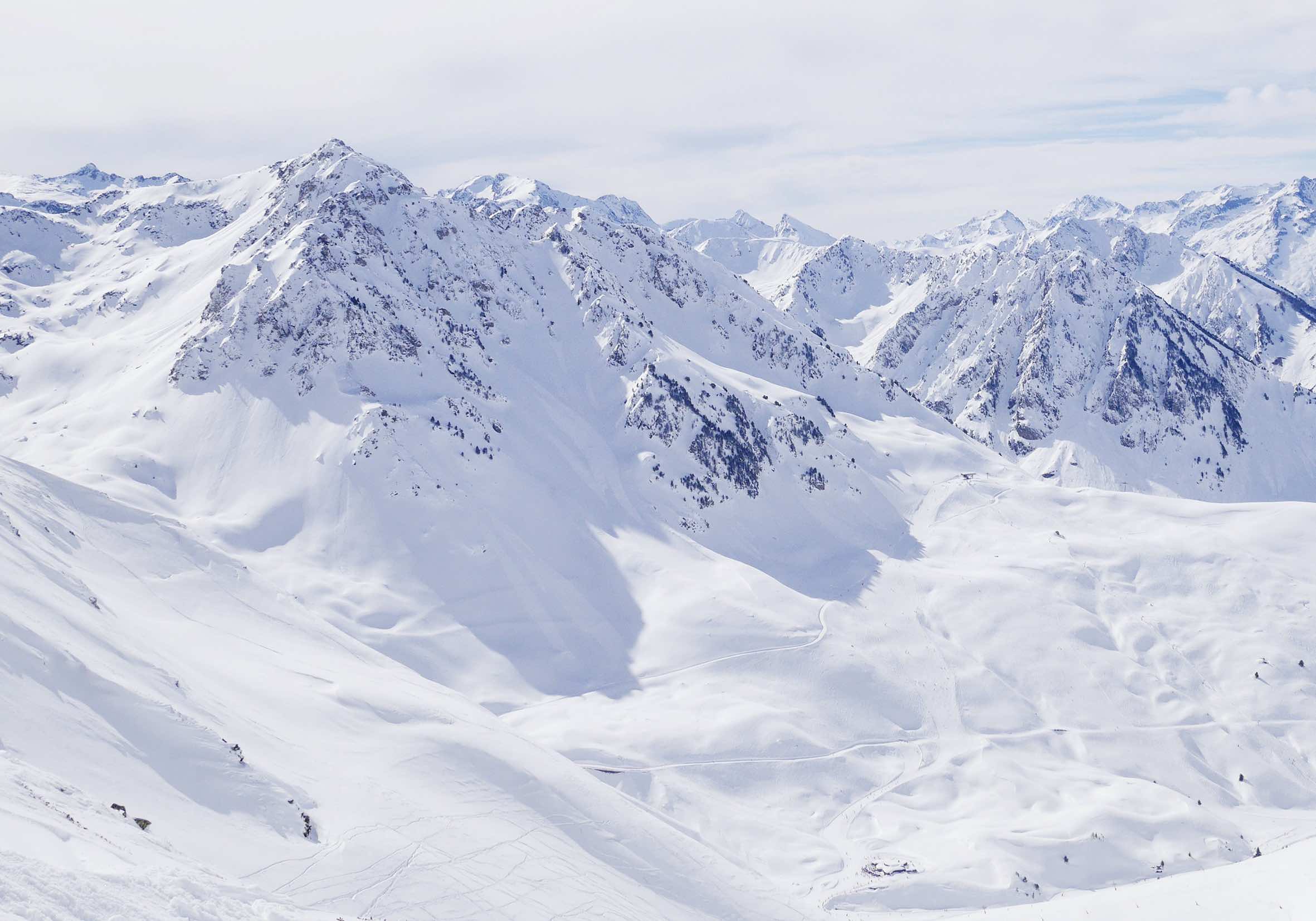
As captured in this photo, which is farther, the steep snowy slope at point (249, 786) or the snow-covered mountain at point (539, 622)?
the snow-covered mountain at point (539, 622)

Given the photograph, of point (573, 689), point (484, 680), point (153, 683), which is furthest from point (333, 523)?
point (153, 683)

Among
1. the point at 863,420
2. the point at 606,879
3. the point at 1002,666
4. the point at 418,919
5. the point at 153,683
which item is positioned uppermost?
the point at 863,420

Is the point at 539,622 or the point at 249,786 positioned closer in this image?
the point at 249,786

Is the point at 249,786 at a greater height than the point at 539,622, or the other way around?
the point at 539,622

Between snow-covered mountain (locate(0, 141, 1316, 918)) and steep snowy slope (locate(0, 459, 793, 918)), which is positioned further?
snow-covered mountain (locate(0, 141, 1316, 918))

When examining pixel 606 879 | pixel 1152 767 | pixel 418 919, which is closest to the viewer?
pixel 418 919

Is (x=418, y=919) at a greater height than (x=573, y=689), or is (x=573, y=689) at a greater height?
(x=573, y=689)

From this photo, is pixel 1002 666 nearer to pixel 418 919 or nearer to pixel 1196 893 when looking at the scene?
pixel 1196 893

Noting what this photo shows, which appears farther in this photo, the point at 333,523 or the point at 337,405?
the point at 337,405
